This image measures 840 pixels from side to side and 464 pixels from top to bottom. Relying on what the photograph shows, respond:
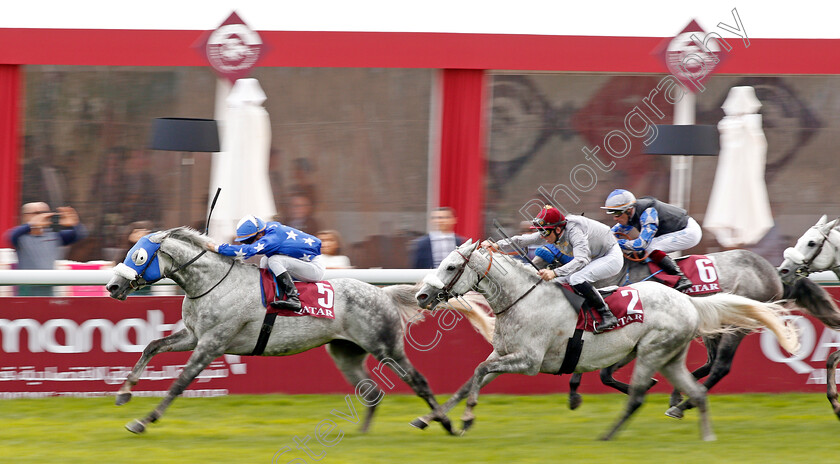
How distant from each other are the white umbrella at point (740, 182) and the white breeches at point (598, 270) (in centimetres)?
342

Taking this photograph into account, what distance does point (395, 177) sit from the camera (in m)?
12.0

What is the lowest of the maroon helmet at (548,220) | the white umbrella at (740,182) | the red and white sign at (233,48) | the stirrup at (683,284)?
the stirrup at (683,284)

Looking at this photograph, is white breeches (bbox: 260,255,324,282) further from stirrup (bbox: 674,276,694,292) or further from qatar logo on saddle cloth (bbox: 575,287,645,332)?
stirrup (bbox: 674,276,694,292)

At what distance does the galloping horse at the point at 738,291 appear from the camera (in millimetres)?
8359

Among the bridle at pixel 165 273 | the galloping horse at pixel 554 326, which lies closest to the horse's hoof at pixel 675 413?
the galloping horse at pixel 554 326

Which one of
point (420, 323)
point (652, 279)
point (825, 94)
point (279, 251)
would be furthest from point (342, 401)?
point (825, 94)

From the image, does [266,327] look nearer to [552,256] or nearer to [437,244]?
[552,256]

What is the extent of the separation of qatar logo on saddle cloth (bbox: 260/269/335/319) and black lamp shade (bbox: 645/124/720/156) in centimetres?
373

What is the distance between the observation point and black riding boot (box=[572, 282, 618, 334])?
708 centimetres

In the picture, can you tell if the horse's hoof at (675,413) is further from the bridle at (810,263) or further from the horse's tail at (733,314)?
the bridle at (810,263)

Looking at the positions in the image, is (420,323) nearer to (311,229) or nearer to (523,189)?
(311,229)

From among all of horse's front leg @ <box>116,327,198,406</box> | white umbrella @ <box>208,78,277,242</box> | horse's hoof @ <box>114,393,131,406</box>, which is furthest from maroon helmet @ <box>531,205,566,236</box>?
white umbrella @ <box>208,78,277,242</box>

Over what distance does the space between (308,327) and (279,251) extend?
0.59m

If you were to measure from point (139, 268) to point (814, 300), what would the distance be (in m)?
5.46
